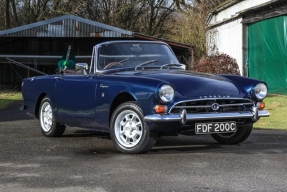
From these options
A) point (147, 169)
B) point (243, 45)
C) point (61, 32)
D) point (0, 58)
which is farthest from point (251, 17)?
point (147, 169)

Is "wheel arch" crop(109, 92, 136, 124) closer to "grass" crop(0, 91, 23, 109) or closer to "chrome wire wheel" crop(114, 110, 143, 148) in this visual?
"chrome wire wheel" crop(114, 110, 143, 148)

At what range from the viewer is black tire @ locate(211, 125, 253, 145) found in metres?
8.09

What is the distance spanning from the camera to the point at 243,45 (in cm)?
2534

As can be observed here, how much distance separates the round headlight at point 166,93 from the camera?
22.6 feet

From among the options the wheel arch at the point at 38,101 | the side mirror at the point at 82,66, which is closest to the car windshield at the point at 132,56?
the side mirror at the point at 82,66

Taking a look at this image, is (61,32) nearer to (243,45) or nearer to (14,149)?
(243,45)

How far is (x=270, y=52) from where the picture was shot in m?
21.9

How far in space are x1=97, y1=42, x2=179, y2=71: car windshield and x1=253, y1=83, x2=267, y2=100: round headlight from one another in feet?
4.70

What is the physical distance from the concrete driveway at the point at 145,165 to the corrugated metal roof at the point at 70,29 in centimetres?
2130

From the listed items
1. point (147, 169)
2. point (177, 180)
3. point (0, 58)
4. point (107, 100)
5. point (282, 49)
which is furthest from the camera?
point (0, 58)

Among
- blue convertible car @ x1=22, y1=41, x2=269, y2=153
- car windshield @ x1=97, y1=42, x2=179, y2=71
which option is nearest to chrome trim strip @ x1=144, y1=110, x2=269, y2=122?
blue convertible car @ x1=22, y1=41, x2=269, y2=153

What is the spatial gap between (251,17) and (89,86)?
17.3 meters

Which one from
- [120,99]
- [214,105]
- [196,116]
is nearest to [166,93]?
[196,116]

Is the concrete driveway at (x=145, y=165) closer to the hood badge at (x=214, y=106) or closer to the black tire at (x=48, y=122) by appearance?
the black tire at (x=48, y=122)
